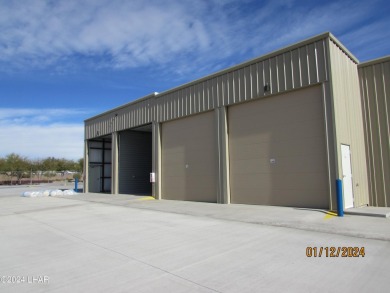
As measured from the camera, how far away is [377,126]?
465 inches

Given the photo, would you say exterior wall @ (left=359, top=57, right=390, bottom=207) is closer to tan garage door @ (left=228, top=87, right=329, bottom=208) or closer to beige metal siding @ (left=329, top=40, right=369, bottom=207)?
beige metal siding @ (left=329, top=40, right=369, bottom=207)

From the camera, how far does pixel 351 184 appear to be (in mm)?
11070

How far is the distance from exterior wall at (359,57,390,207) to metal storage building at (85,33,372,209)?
0.90 ft

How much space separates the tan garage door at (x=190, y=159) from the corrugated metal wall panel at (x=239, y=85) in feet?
2.08

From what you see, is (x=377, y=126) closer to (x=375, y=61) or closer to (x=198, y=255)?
(x=375, y=61)

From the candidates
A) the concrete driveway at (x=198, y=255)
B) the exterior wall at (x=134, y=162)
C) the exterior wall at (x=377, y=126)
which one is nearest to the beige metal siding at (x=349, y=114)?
the exterior wall at (x=377, y=126)

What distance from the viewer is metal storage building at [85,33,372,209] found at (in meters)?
10.9

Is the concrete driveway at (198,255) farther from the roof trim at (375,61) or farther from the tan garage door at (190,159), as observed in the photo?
the roof trim at (375,61)
